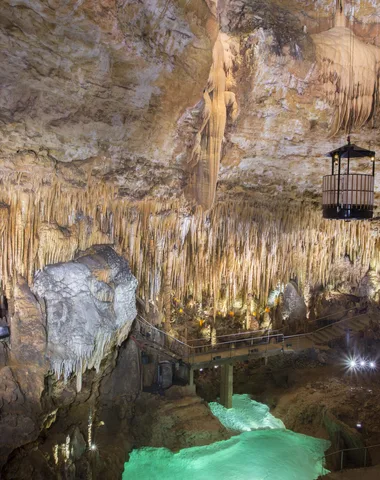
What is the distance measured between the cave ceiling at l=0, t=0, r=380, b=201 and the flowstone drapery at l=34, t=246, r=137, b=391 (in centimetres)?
154

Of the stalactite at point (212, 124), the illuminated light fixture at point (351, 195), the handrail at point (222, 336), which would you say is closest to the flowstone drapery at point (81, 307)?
the stalactite at point (212, 124)

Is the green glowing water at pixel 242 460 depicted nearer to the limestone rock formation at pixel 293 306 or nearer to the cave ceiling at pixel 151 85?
the limestone rock formation at pixel 293 306

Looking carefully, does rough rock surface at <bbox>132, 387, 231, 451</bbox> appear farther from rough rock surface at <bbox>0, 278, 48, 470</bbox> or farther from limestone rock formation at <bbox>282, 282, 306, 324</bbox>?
limestone rock formation at <bbox>282, 282, 306, 324</bbox>

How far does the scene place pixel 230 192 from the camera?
938 cm

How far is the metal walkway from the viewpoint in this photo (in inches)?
414

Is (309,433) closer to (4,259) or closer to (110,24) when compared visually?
(4,259)

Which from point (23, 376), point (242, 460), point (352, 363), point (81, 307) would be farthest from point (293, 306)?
point (23, 376)

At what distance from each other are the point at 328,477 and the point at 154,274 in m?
5.74

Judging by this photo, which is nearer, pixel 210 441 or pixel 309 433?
pixel 210 441

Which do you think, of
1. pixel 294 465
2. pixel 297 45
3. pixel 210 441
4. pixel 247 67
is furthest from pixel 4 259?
pixel 294 465

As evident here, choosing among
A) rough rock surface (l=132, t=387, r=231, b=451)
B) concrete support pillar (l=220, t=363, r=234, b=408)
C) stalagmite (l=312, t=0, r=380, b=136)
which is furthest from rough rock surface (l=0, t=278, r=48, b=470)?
stalagmite (l=312, t=0, r=380, b=136)

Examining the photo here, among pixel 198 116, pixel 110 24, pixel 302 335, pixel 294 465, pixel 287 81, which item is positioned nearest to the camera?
pixel 110 24

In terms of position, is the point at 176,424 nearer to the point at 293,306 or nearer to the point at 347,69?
the point at 293,306

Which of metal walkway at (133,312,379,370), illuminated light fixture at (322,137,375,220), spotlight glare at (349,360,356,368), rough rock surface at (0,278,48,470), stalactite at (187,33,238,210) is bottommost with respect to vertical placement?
spotlight glare at (349,360,356,368)
